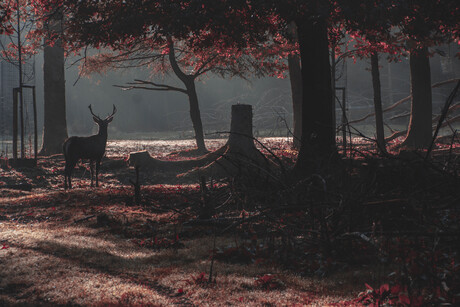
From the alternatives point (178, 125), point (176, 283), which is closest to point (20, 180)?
point (176, 283)

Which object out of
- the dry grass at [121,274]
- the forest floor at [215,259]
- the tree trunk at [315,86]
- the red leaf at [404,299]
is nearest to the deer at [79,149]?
the forest floor at [215,259]

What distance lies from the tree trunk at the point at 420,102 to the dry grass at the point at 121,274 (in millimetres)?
12896

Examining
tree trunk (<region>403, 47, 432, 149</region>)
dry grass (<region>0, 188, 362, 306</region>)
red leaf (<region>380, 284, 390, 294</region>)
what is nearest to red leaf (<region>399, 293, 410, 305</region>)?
red leaf (<region>380, 284, 390, 294</region>)

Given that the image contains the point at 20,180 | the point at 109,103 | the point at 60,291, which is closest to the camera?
the point at 60,291

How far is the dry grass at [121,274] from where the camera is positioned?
4.37 m

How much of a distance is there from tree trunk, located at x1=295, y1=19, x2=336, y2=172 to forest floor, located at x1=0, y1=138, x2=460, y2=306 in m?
2.42

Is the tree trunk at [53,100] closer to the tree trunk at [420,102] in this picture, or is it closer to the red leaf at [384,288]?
the tree trunk at [420,102]

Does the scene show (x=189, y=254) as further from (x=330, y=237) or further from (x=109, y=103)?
(x=109, y=103)

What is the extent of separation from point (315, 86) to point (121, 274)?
20.1ft

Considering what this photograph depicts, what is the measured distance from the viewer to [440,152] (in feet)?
47.2

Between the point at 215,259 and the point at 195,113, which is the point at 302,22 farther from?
the point at 195,113

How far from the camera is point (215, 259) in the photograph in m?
5.79

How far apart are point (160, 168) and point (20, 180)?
4.24 m

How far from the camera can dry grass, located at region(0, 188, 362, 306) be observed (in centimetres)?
437
